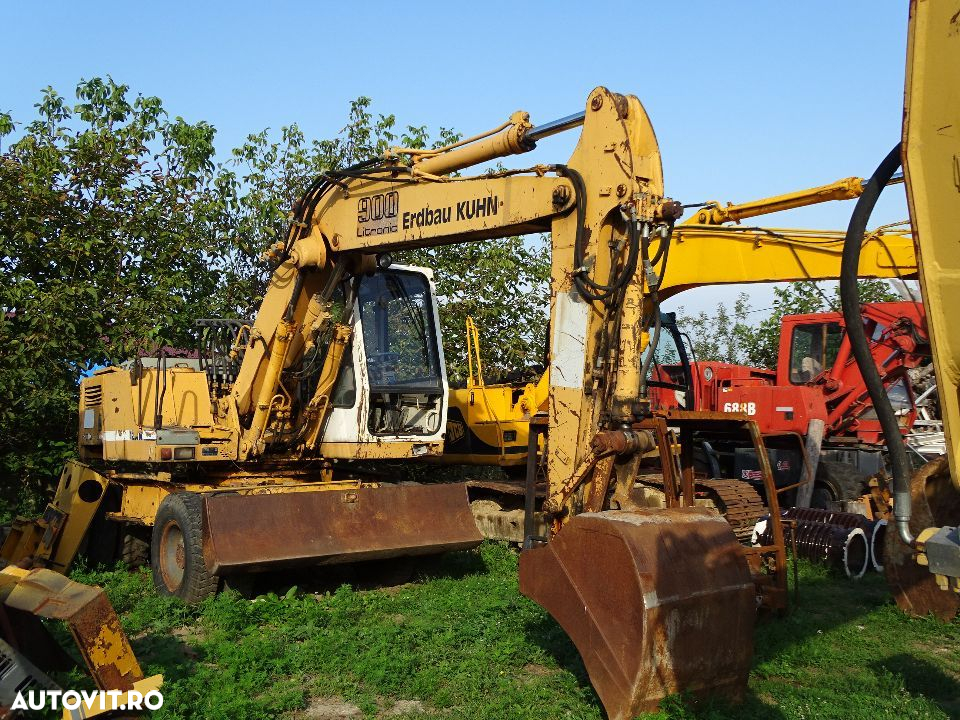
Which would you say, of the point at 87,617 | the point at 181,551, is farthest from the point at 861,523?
the point at 87,617

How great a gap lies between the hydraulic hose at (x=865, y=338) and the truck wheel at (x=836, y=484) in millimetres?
9852

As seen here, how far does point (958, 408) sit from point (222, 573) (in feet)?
19.7

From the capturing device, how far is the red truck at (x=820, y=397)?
40.9 ft

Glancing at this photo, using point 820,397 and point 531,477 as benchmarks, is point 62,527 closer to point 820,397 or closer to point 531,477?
point 531,477

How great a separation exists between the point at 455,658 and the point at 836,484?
7.55 m

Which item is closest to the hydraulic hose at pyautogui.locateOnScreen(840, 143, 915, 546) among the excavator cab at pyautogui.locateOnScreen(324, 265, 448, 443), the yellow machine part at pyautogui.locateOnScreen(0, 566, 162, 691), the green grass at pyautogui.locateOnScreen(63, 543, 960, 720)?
the green grass at pyautogui.locateOnScreen(63, 543, 960, 720)

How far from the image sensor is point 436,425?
9.38 m

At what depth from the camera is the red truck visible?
12.5 metres

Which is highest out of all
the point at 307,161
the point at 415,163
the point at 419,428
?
the point at 307,161

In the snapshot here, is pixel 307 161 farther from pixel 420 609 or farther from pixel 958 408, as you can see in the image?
pixel 958 408

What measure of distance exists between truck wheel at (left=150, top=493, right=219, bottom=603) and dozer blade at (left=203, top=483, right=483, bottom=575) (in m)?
0.22

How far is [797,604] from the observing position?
7.78 m

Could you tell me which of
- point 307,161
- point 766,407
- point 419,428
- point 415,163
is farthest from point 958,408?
point 307,161
